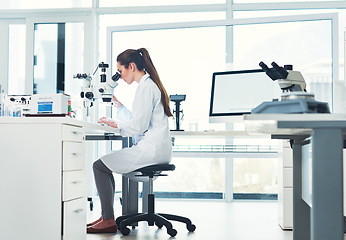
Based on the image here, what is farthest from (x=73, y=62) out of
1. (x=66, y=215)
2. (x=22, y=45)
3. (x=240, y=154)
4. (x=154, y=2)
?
(x=66, y=215)

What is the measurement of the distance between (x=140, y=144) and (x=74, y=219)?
3.03 feet

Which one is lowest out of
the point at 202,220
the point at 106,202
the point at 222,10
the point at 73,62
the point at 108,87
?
the point at 202,220

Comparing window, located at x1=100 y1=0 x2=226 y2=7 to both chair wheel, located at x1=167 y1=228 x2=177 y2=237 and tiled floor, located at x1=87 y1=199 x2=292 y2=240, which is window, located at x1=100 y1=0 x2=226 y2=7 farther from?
chair wheel, located at x1=167 y1=228 x2=177 y2=237

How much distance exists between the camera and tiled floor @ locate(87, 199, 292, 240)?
3371 mm

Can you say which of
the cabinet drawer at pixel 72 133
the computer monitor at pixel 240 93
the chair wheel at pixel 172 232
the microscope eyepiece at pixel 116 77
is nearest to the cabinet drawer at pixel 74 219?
the cabinet drawer at pixel 72 133

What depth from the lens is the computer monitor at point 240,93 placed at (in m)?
3.98

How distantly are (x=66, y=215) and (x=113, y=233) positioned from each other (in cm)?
105

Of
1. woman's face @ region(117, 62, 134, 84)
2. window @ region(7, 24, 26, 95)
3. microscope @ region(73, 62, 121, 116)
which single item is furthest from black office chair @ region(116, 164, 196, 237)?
window @ region(7, 24, 26, 95)

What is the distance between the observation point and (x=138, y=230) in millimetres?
3580

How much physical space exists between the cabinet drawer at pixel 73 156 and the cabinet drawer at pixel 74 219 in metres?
0.17

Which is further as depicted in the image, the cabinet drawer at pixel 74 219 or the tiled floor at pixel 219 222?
the tiled floor at pixel 219 222

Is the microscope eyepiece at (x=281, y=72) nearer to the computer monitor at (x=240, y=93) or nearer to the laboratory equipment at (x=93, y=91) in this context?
the laboratory equipment at (x=93, y=91)

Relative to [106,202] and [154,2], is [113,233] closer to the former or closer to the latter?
[106,202]

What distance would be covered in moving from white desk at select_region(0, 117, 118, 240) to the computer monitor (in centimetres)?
185
